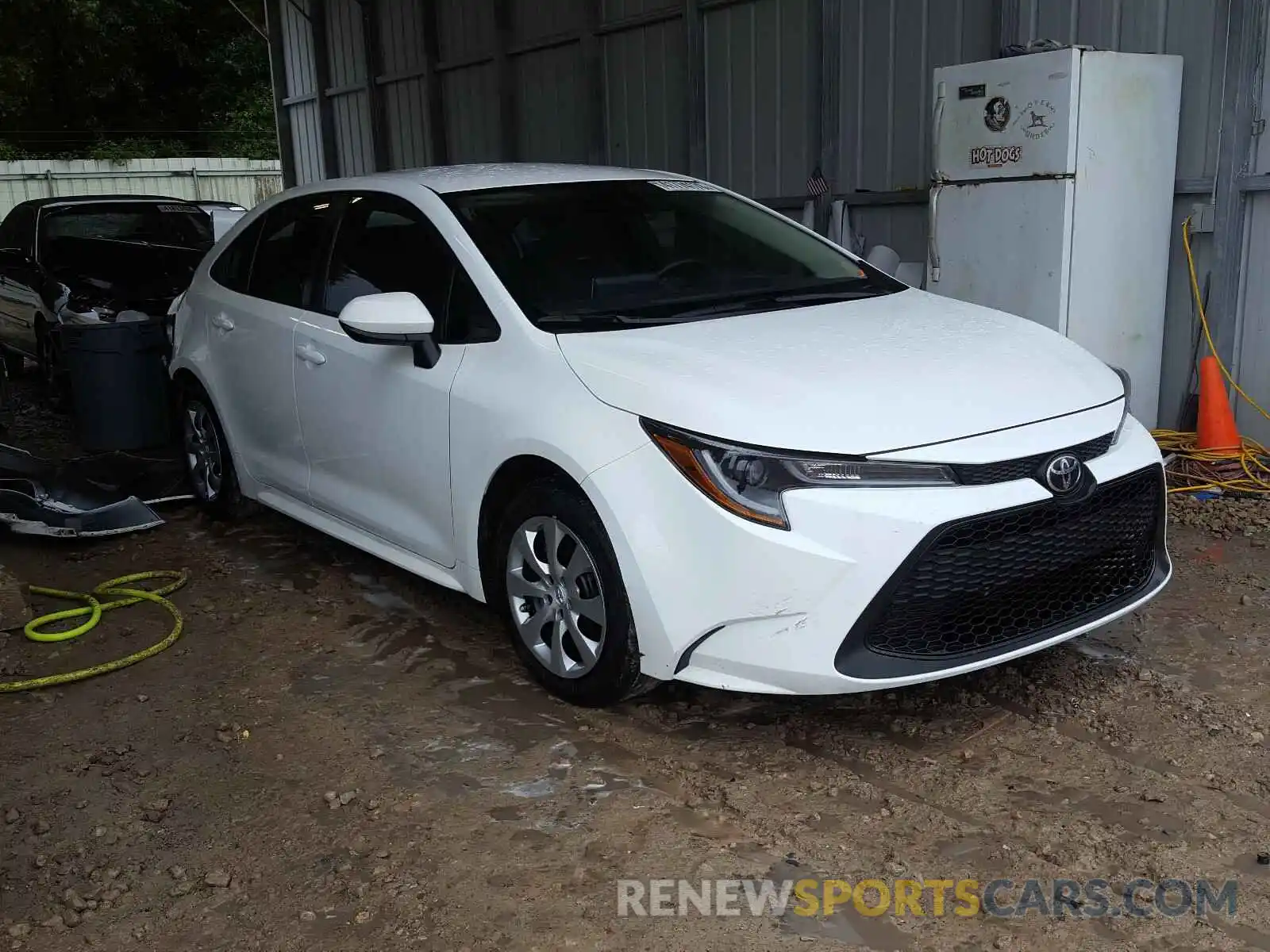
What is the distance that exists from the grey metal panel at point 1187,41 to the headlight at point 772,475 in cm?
411

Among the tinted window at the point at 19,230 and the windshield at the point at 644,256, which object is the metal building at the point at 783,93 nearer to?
the windshield at the point at 644,256

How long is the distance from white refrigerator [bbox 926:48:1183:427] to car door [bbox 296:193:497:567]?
340cm

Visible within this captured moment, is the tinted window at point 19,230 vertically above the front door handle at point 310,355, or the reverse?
the tinted window at point 19,230

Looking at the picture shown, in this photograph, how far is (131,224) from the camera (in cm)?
954

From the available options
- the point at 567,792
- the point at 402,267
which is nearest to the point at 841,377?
the point at 567,792

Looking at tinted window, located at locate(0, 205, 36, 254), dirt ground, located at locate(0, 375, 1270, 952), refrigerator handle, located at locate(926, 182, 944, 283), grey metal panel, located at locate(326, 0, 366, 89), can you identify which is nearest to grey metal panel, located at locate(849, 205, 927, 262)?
refrigerator handle, located at locate(926, 182, 944, 283)

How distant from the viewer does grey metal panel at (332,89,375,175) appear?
1566 centimetres

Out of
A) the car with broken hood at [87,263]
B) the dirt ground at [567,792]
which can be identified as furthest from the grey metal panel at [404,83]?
the dirt ground at [567,792]

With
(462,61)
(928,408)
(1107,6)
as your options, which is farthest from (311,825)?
(462,61)

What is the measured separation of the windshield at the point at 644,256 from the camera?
3793 mm

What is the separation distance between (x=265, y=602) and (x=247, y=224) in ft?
5.64

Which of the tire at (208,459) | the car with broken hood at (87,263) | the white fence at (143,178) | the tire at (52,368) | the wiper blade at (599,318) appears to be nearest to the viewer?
the wiper blade at (599,318)

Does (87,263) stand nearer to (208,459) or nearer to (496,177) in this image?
(208,459)

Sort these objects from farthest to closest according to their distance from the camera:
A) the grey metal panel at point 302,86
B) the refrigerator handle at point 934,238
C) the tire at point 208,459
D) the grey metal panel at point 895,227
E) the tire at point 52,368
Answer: the grey metal panel at point 302,86 → the tire at point 52,368 → the grey metal panel at point 895,227 → the refrigerator handle at point 934,238 → the tire at point 208,459
